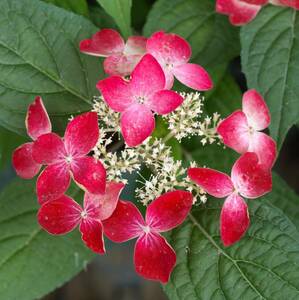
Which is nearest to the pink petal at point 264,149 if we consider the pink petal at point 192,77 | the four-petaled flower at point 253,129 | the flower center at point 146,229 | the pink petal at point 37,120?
the four-petaled flower at point 253,129

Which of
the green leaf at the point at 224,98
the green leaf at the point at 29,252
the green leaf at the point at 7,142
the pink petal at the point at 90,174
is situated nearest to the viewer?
the pink petal at the point at 90,174

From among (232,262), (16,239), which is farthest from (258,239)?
(16,239)

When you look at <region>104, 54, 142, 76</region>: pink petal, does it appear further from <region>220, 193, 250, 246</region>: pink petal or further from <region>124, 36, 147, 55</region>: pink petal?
<region>220, 193, 250, 246</region>: pink petal

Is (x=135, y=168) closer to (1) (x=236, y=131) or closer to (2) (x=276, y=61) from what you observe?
(1) (x=236, y=131)

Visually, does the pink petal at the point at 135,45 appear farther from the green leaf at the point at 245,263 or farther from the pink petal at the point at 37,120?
the green leaf at the point at 245,263

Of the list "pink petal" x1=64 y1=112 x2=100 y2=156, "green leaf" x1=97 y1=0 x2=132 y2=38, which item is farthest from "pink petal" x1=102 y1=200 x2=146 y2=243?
"green leaf" x1=97 y1=0 x2=132 y2=38

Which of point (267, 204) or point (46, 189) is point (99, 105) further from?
point (267, 204)
